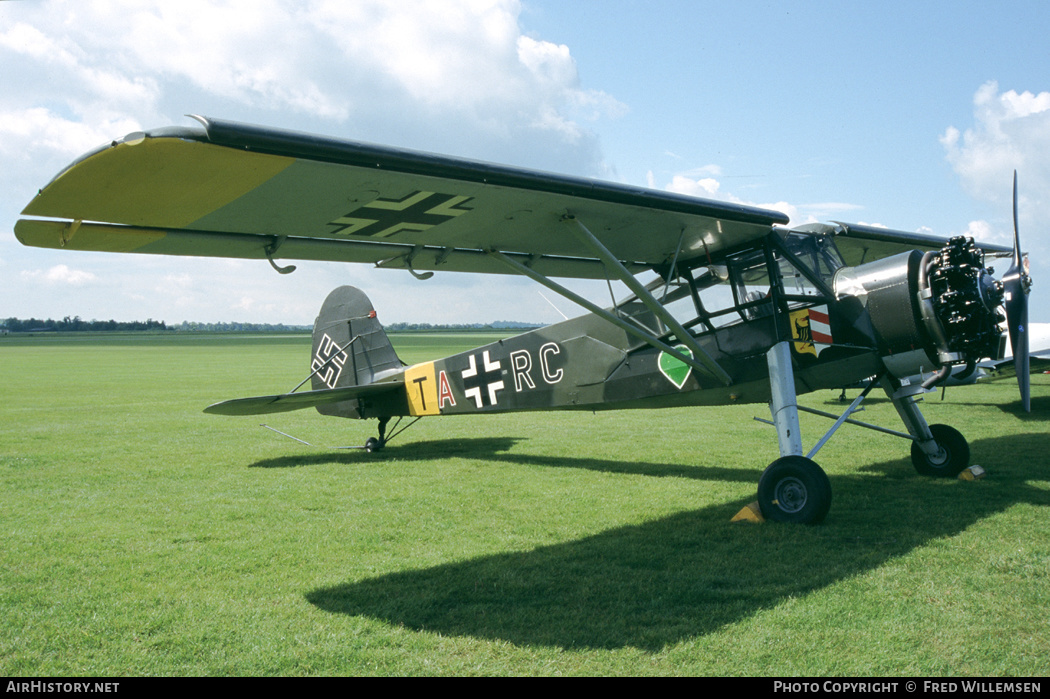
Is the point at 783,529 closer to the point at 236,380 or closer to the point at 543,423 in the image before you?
the point at 543,423

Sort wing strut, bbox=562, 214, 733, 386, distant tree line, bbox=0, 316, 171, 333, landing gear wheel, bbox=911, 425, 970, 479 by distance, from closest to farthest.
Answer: wing strut, bbox=562, 214, 733, 386 → landing gear wheel, bbox=911, 425, 970, 479 → distant tree line, bbox=0, 316, 171, 333

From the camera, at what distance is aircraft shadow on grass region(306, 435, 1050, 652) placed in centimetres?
364

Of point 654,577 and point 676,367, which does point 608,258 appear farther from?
point 654,577

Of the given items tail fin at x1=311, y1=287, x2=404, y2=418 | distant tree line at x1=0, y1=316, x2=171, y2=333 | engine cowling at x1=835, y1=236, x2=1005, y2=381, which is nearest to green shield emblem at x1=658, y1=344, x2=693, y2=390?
engine cowling at x1=835, y1=236, x2=1005, y2=381

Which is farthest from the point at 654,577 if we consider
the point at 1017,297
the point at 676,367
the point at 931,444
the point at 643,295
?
the point at 931,444

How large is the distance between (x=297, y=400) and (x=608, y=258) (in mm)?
5014

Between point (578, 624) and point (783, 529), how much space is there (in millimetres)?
2424

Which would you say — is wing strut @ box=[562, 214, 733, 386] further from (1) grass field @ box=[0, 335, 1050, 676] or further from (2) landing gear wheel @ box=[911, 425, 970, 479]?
(2) landing gear wheel @ box=[911, 425, 970, 479]

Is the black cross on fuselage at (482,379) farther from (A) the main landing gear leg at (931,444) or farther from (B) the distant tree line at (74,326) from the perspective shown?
(B) the distant tree line at (74,326)

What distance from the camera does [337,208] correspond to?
479 cm

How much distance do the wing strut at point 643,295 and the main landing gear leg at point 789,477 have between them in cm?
61

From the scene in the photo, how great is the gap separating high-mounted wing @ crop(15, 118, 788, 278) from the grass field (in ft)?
7.52

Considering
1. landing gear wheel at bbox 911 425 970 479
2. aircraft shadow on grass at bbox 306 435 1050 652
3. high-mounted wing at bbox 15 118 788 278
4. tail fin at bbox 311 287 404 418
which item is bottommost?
landing gear wheel at bbox 911 425 970 479

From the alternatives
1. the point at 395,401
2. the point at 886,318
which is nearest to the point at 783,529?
the point at 886,318
